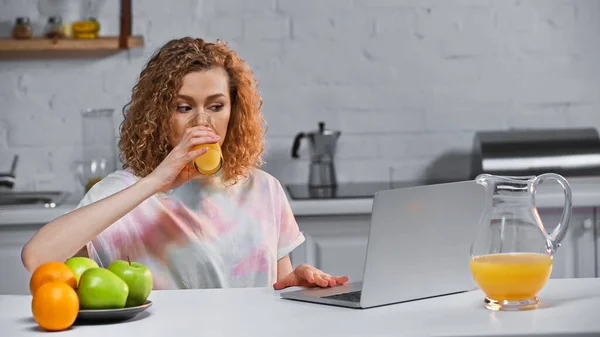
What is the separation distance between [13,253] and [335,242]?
103 cm

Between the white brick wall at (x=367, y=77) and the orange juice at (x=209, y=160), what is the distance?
1730 mm

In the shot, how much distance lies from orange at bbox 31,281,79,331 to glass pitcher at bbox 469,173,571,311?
61 cm

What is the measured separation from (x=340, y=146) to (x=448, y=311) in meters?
2.10

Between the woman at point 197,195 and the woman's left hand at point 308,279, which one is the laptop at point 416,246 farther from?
the woman at point 197,195

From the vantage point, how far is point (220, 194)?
7.01 ft

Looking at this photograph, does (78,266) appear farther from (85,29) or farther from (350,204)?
(85,29)

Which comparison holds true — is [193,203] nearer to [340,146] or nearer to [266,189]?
[266,189]

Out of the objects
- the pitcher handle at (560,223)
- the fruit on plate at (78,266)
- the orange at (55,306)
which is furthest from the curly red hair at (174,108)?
the pitcher handle at (560,223)

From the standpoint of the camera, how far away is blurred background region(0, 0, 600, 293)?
3.41 metres

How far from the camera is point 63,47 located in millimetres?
3314

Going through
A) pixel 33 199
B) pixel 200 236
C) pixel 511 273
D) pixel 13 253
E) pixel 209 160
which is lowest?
pixel 13 253

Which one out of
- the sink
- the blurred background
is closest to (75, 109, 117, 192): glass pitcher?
the blurred background

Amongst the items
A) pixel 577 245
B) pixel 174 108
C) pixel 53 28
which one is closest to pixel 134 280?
pixel 174 108

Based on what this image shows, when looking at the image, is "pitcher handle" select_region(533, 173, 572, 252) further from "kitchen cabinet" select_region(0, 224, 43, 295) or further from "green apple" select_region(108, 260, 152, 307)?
"kitchen cabinet" select_region(0, 224, 43, 295)
